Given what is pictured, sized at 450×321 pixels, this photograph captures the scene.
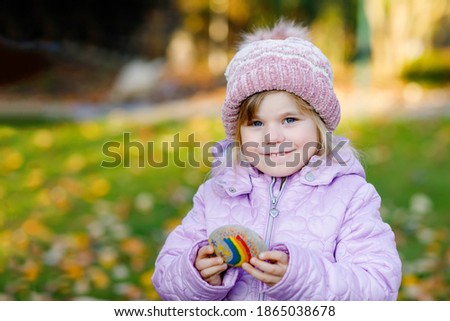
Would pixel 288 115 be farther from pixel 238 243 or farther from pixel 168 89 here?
pixel 168 89

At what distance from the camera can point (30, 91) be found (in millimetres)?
6027

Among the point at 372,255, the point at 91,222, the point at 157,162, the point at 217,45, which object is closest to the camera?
the point at 372,255

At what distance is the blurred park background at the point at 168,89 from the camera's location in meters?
4.82

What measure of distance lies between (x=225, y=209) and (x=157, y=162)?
3401 millimetres

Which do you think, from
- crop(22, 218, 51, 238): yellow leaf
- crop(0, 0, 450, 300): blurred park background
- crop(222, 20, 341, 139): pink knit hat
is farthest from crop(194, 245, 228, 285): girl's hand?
crop(0, 0, 450, 300): blurred park background

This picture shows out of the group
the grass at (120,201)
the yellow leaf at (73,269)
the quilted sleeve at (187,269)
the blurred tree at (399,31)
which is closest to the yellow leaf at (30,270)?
the grass at (120,201)

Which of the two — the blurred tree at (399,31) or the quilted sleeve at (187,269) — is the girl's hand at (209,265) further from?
the blurred tree at (399,31)

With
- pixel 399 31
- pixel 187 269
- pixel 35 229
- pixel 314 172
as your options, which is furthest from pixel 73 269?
pixel 399 31

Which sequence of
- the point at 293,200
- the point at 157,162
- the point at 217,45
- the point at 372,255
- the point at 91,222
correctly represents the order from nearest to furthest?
the point at 372,255 < the point at 293,200 < the point at 91,222 < the point at 157,162 < the point at 217,45

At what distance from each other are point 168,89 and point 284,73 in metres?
4.56

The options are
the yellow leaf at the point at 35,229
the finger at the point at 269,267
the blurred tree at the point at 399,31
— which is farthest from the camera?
the blurred tree at the point at 399,31

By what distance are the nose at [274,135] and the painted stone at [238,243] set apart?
266 millimetres
